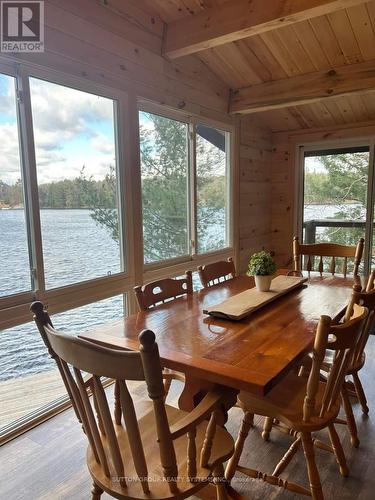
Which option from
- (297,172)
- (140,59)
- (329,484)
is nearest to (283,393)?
(329,484)

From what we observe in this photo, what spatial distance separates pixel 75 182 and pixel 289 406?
5.70 ft

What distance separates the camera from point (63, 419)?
216cm

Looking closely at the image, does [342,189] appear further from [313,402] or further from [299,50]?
[313,402]

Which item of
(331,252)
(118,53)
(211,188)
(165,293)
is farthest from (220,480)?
(211,188)

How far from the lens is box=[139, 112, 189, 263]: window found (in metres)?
2.75

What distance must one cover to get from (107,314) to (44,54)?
1664mm

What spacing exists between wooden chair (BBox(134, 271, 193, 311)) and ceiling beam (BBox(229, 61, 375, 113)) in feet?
6.81

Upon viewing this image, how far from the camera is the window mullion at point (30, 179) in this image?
188 cm

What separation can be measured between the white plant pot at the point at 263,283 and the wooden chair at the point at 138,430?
88 centimetres

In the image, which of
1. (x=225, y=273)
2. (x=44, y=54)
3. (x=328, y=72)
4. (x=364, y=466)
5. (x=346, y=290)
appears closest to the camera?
(x=364, y=466)

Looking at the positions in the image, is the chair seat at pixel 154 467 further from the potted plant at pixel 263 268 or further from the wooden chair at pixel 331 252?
the wooden chair at pixel 331 252

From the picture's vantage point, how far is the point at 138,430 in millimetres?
938

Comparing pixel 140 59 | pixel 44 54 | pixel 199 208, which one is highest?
pixel 140 59

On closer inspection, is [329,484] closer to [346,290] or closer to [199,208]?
[346,290]
